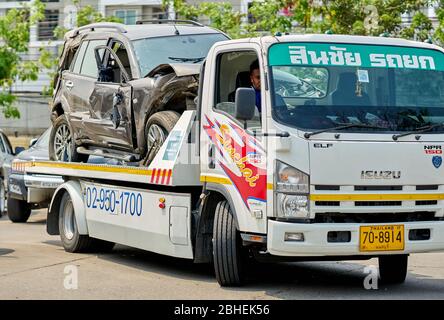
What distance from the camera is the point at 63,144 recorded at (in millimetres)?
13922

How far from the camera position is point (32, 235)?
52.6 feet

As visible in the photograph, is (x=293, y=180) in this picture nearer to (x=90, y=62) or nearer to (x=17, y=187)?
(x=90, y=62)

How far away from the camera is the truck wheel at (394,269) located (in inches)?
420

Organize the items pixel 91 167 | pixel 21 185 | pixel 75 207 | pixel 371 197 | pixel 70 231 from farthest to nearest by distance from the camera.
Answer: pixel 21 185, pixel 70 231, pixel 75 207, pixel 91 167, pixel 371 197

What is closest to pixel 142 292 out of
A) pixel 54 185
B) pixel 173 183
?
pixel 173 183

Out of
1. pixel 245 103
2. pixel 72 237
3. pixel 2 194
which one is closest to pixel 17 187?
pixel 2 194

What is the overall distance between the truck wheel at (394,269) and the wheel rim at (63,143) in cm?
492

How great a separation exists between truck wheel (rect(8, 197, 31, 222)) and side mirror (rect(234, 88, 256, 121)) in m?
10.2

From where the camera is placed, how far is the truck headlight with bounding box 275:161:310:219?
9023 mm

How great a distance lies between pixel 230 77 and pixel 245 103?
1.04m

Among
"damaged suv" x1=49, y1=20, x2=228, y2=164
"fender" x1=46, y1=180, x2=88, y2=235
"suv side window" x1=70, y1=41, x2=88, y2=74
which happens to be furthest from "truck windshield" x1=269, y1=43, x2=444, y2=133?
"suv side window" x1=70, y1=41, x2=88, y2=74

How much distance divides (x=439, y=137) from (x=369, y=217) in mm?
1053

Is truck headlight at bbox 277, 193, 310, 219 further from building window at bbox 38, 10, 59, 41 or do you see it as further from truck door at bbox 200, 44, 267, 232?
building window at bbox 38, 10, 59, 41

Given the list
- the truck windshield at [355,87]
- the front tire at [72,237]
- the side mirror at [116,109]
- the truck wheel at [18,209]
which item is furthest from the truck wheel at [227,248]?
the truck wheel at [18,209]
